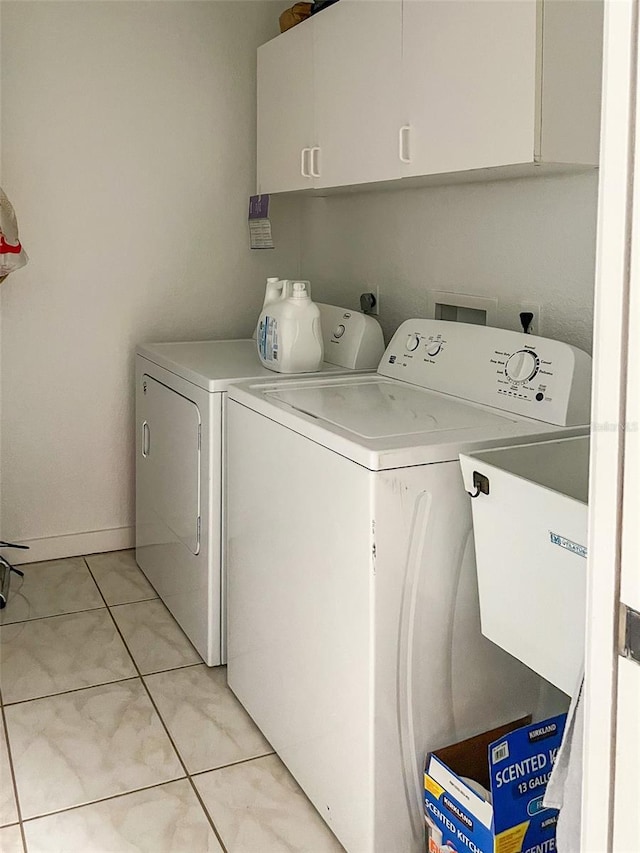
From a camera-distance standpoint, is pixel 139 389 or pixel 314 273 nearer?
pixel 139 389

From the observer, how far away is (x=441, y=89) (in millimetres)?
1893

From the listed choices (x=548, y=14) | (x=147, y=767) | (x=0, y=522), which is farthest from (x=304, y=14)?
(x=147, y=767)

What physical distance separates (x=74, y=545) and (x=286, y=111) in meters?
1.73

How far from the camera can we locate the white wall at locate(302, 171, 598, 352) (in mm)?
1949

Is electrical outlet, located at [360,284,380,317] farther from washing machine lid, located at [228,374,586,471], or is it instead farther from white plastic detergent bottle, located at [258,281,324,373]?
washing machine lid, located at [228,374,586,471]

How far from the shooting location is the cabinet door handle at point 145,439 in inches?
113

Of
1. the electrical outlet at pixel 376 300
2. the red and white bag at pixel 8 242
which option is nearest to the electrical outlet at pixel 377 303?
the electrical outlet at pixel 376 300

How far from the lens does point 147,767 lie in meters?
1.94

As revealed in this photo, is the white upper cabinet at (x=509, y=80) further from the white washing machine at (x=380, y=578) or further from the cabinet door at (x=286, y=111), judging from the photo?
the cabinet door at (x=286, y=111)

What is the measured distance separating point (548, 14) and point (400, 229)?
1.02m

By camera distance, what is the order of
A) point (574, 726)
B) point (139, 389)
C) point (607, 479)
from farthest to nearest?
point (139, 389) < point (574, 726) < point (607, 479)

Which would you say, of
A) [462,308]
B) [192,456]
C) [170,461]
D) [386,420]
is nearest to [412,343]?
[462,308]

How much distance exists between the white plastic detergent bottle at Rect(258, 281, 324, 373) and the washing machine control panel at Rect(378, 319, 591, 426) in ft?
0.68

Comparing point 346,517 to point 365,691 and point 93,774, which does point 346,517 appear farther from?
point 93,774
